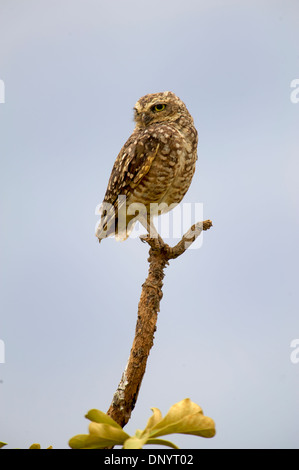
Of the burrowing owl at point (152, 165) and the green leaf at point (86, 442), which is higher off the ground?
the burrowing owl at point (152, 165)

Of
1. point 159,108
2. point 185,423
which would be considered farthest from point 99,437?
point 159,108

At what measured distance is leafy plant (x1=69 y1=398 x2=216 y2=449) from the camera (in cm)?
72

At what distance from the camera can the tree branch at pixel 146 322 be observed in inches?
57.1

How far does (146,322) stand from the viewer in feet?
5.23

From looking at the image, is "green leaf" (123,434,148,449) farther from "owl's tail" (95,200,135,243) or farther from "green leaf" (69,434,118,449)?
"owl's tail" (95,200,135,243)

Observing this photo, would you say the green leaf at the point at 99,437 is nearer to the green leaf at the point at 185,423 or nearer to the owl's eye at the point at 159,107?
the green leaf at the point at 185,423

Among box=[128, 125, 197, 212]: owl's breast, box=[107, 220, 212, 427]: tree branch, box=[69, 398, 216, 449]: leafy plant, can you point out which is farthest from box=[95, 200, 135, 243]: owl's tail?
box=[69, 398, 216, 449]: leafy plant

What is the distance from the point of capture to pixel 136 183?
2104mm

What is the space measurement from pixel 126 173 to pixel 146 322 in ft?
2.56

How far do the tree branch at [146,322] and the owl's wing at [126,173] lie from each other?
0.36 metres

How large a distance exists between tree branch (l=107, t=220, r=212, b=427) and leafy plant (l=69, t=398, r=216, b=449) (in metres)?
0.71

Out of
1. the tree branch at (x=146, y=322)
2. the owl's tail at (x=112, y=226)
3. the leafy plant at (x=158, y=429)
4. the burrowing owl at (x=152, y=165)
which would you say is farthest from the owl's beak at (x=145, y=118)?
the leafy plant at (x=158, y=429)

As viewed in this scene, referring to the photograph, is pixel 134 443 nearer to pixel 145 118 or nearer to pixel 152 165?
pixel 152 165
